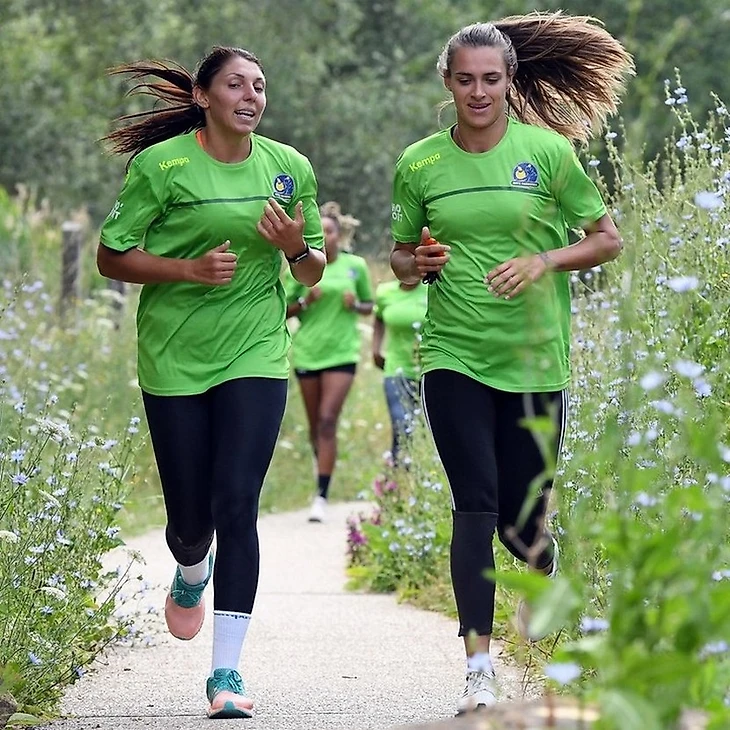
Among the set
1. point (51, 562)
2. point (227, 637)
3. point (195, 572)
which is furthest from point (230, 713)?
point (195, 572)

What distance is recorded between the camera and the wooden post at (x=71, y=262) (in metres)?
14.5

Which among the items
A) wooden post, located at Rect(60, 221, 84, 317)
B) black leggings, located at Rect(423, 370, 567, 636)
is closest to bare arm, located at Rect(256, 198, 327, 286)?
black leggings, located at Rect(423, 370, 567, 636)

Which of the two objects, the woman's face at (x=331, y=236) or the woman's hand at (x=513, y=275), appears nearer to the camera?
the woman's hand at (x=513, y=275)

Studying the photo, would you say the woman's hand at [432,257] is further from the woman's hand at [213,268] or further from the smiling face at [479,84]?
the woman's hand at [213,268]

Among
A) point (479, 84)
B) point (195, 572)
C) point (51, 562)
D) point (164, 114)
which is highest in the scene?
point (479, 84)

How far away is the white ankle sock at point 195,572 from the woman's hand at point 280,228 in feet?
4.01

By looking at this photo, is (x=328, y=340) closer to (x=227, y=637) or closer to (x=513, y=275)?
(x=227, y=637)

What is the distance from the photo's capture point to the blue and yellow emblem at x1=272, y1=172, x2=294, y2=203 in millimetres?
5633

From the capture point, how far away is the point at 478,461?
17.0 feet

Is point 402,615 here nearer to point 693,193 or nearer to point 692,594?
point 693,193

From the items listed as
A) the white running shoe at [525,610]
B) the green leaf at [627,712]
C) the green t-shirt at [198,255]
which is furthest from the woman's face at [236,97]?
the green leaf at [627,712]

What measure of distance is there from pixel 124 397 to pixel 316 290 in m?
1.73

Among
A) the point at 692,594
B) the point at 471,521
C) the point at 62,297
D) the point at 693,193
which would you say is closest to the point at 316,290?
the point at 62,297

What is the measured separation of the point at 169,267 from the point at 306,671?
5.74 ft
